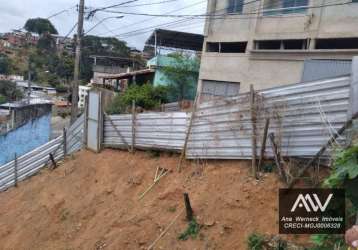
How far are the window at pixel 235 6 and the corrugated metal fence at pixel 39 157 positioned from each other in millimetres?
9259

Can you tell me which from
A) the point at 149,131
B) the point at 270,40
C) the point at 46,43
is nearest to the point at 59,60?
the point at 46,43

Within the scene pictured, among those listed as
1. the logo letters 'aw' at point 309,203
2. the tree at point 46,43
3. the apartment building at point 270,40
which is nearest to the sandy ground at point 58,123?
the apartment building at point 270,40

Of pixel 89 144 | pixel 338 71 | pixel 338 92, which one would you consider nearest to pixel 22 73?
pixel 89 144

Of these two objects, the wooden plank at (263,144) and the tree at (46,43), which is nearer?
the wooden plank at (263,144)

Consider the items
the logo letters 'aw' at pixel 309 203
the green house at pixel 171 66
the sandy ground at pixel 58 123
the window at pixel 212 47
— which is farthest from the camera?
the sandy ground at pixel 58 123

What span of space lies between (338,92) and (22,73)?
204ft

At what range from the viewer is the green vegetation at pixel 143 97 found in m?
16.6

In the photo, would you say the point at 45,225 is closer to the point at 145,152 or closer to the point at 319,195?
the point at 145,152

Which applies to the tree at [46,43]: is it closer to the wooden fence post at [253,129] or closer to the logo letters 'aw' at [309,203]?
the wooden fence post at [253,129]

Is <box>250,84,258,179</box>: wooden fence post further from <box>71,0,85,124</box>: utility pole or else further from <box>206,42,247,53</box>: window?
<box>206,42,247,53</box>: window

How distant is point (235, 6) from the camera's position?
18766 millimetres

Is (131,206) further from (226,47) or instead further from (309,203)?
(226,47)

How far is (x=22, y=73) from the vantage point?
62281 millimetres

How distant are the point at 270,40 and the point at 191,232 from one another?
12.3m
